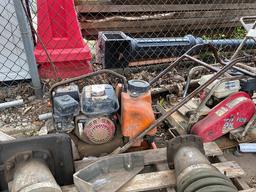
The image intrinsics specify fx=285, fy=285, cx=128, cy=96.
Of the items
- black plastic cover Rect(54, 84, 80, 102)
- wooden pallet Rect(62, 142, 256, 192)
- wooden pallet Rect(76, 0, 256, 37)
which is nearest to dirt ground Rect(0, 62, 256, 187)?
wooden pallet Rect(62, 142, 256, 192)

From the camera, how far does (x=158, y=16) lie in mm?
3699

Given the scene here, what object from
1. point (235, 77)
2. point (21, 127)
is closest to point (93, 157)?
point (21, 127)

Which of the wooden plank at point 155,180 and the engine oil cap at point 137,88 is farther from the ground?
the engine oil cap at point 137,88

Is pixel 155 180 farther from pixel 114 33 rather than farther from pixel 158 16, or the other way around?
pixel 158 16

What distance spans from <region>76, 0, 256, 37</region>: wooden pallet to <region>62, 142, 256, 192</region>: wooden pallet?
2.15 metres

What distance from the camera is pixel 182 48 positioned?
10.5 ft

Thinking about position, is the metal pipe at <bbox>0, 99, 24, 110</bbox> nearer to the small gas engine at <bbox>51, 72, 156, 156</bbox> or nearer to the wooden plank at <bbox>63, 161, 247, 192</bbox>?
the small gas engine at <bbox>51, 72, 156, 156</bbox>

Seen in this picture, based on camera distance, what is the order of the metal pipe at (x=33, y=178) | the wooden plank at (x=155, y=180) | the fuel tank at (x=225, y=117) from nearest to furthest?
the metal pipe at (x=33, y=178) < the wooden plank at (x=155, y=180) < the fuel tank at (x=225, y=117)

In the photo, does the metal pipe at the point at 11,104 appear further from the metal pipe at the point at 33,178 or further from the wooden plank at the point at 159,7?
the wooden plank at the point at 159,7

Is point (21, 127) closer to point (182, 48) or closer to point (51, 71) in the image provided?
point (51, 71)

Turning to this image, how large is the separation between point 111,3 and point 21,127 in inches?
77.5

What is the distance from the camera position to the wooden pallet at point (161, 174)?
1638 mm

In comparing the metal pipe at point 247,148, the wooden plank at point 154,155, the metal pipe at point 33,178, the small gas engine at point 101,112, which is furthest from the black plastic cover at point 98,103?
the metal pipe at point 247,148

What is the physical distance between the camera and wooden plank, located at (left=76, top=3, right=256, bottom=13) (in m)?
3.48
